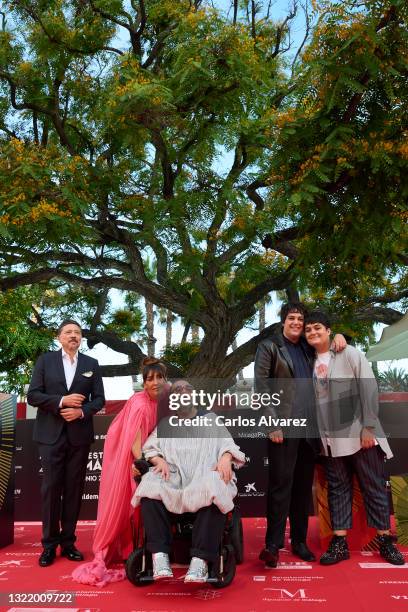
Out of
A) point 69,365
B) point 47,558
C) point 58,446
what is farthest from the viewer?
point 69,365

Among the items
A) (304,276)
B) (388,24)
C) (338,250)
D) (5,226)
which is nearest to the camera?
(388,24)

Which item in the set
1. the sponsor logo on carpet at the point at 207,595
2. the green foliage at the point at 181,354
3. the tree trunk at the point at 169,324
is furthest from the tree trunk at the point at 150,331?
the sponsor logo on carpet at the point at 207,595

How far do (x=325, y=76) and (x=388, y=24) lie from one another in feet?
2.31

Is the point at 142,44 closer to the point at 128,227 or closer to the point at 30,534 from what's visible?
the point at 128,227

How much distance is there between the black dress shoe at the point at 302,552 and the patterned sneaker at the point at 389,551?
54 cm

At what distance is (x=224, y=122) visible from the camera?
1146 centimetres

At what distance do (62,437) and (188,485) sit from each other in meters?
1.36

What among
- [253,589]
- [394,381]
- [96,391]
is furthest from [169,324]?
[253,589]

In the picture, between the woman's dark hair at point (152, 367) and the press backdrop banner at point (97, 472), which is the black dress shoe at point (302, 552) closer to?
the woman's dark hair at point (152, 367)

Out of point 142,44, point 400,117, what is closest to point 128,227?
point 142,44

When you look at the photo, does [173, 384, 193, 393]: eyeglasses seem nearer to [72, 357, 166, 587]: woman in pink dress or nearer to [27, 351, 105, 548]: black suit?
[72, 357, 166, 587]: woman in pink dress

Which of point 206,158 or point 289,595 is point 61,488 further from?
point 206,158

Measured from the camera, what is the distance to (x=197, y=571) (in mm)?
4027

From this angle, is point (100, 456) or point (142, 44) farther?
point (142, 44)
